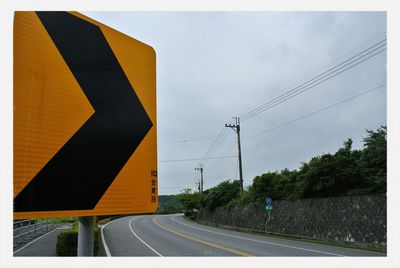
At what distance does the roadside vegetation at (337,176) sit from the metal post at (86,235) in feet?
57.1

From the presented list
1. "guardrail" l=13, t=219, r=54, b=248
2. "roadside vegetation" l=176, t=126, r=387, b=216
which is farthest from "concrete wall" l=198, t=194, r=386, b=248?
"guardrail" l=13, t=219, r=54, b=248

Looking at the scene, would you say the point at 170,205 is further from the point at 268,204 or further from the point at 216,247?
the point at 216,247

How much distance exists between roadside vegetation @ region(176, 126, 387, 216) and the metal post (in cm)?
1740

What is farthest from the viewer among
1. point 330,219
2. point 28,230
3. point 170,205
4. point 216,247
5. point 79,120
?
point 170,205

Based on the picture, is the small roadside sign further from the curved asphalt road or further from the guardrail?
the guardrail

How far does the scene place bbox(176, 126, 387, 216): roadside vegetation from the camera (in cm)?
1731

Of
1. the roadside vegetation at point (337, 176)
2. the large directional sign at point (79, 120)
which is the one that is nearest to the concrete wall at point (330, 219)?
the roadside vegetation at point (337, 176)

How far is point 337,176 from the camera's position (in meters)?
19.6

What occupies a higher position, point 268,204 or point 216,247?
point 268,204

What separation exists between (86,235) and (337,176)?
1993 centimetres

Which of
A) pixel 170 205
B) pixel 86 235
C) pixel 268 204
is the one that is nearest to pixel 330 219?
pixel 268 204

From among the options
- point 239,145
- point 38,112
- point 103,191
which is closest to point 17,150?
point 38,112

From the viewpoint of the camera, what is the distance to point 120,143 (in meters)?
1.46

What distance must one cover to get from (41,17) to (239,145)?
3200 centimetres
